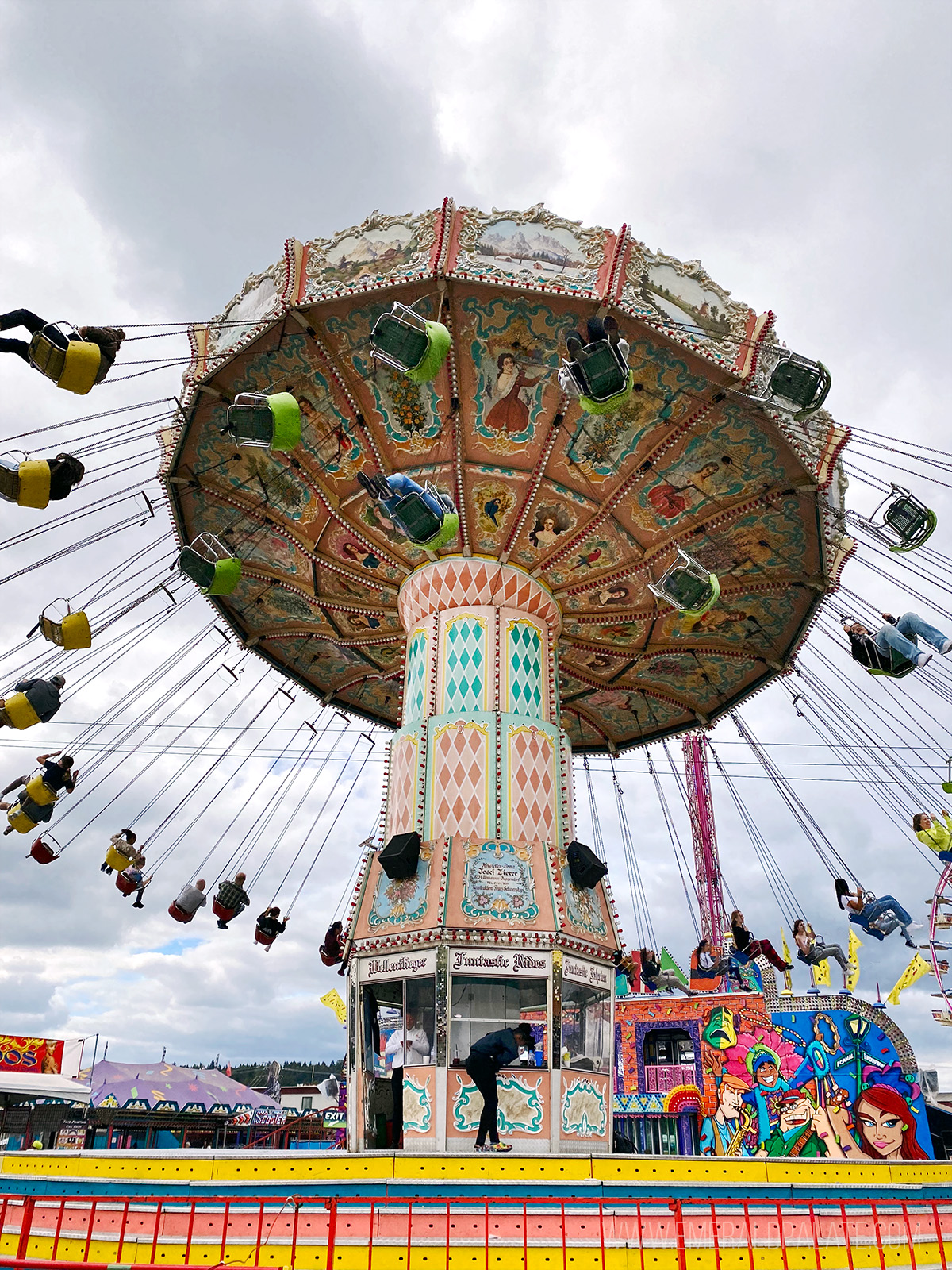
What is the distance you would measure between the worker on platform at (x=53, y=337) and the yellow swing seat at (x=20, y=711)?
462cm

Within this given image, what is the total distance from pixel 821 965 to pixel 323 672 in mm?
19553

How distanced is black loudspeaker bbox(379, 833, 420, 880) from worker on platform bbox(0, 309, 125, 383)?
6831 mm

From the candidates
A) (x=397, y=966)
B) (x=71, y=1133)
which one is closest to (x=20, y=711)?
(x=397, y=966)

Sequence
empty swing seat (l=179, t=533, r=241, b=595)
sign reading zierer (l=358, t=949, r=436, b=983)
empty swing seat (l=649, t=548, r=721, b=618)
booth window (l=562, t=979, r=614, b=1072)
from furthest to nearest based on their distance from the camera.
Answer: empty swing seat (l=179, t=533, r=241, b=595), empty swing seat (l=649, t=548, r=721, b=618), booth window (l=562, t=979, r=614, b=1072), sign reading zierer (l=358, t=949, r=436, b=983)

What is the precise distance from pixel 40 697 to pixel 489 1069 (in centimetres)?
760

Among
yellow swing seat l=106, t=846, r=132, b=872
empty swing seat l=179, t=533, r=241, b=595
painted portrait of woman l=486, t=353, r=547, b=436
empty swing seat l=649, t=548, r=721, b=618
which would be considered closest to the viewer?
empty swing seat l=649, t=548, r=721, b=618

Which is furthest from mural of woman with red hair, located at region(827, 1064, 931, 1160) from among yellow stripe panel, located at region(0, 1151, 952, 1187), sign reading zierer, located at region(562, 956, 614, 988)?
yellow stripe panel, located at region(0, 1151, 952, 1187)

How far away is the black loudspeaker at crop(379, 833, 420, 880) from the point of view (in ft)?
40.0

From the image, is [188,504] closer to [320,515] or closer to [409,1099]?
[320,515]

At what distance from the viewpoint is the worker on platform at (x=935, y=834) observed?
47.7 ft

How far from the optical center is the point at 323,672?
19.8m

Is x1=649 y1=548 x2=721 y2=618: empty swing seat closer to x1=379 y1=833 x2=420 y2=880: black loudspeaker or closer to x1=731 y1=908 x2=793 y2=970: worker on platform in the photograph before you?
x1=379 y1=833 x2=420 y2=880: black loudspeaker

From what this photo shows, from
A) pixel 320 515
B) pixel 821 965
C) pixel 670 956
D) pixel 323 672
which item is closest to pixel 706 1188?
pixel 320 515

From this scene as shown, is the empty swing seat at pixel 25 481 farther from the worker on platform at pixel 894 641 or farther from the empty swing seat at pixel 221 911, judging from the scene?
the worker on platform at pixel 894 641
